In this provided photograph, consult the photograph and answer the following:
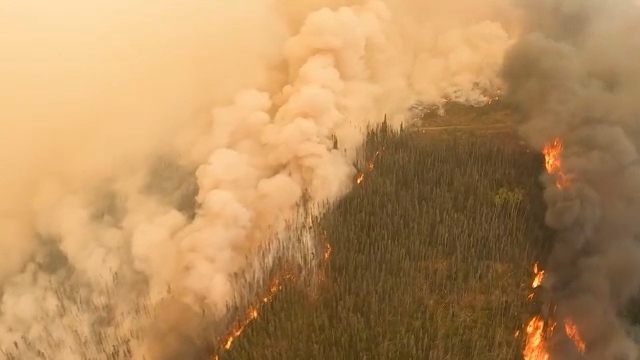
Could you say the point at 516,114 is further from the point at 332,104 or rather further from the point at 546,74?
the point at 332,104

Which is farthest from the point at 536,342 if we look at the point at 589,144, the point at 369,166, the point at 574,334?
the point at 369,166

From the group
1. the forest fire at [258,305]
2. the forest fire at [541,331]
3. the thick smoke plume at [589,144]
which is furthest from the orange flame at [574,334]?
the forest fire at [258,305]

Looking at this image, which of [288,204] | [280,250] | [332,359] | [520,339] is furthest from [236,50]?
[520,339]

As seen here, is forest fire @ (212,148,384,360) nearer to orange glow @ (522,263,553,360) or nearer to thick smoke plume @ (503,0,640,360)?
orange glow @ (522,263,553,360)

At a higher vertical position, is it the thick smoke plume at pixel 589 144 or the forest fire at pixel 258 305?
the thick smoke plume at pixel 589 144

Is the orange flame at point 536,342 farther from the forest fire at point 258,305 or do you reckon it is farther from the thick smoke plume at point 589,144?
the forest fire at point 258,305

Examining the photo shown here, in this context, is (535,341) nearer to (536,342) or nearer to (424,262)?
(536,342)
